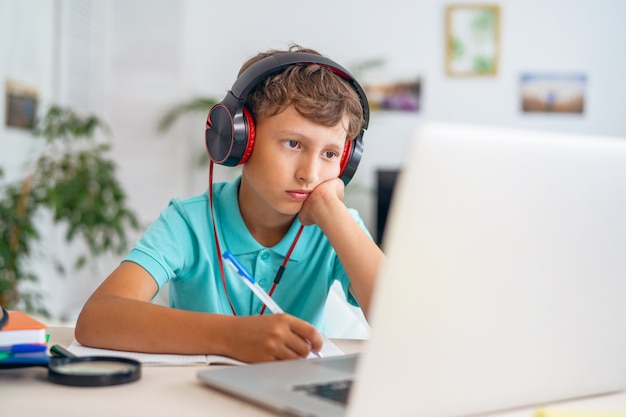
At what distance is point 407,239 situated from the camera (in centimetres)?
48

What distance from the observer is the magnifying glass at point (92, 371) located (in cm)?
65

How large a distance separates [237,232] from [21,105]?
7.96 feet

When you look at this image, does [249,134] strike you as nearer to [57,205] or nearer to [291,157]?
[291,157]

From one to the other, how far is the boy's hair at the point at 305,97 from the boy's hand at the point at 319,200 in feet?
0.32

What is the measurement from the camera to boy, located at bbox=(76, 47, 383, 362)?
1.04m

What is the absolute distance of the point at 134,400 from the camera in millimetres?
620

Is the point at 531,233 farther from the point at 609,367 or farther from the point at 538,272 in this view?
the point at 609,367

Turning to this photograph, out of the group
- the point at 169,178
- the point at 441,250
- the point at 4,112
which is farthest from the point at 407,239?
the point at 169,178

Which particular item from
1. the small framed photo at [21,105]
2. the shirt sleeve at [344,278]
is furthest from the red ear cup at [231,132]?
the small framed photo at [21,105]

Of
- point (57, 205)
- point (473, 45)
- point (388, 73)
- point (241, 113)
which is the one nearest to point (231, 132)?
point (241, 113)

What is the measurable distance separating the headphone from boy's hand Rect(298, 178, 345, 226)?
128mm

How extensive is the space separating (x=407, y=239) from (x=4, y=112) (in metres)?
3.01

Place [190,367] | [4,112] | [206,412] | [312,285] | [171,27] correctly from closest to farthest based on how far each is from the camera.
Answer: [206,412] → [190,367] → [312,285] → [4,112] → [171,27]

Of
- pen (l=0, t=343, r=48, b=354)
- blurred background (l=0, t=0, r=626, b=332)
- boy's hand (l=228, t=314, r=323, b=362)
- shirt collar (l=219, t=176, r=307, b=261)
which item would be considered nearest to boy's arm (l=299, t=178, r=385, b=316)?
shirt collar (l=219, t=176, r=307, b=261)
